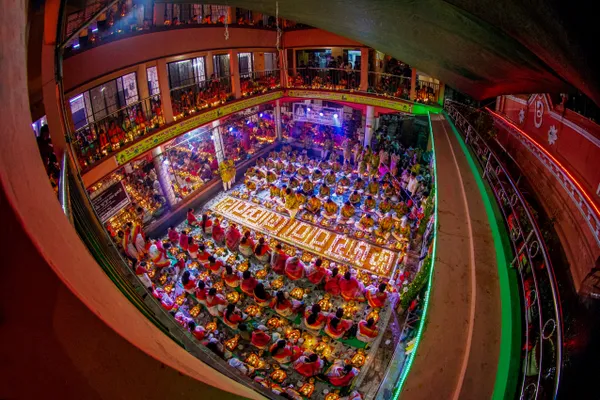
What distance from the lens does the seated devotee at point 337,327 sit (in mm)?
7822

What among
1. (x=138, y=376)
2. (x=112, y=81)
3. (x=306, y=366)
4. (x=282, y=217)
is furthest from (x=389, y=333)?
(x=112, y=81)

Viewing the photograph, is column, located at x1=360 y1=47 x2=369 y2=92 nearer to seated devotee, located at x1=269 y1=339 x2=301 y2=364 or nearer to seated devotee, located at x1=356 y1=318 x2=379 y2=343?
seated devotee, located at x1=356 y1=318 x2=379 y2=343

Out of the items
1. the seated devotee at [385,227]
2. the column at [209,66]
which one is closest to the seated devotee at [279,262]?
the seated devotee at [385,227]

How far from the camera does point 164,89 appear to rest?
1224 centimetres

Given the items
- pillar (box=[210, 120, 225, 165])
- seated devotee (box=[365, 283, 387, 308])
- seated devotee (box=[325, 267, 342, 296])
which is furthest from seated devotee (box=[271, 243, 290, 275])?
pillar (box=[210, 120, 225, 165])

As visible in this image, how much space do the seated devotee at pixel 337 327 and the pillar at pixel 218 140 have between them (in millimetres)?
11414

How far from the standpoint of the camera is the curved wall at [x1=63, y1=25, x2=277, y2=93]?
9.05 meters

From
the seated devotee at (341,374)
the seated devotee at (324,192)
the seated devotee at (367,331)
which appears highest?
the seated devotee at (324,192)

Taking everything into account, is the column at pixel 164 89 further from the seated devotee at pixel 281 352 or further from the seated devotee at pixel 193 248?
the seated devotee at pixel 281 352

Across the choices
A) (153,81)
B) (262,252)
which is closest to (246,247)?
(262,252)

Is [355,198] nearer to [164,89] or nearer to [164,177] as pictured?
[164,177]

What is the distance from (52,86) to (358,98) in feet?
44.9

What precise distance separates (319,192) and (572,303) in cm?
1033

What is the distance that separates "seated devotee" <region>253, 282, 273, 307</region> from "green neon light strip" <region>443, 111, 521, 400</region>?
19.7 feet
